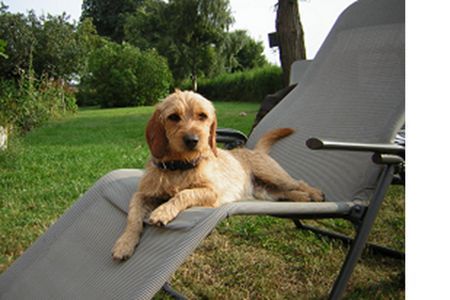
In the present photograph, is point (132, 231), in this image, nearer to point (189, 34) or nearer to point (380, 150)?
point (380, 150)

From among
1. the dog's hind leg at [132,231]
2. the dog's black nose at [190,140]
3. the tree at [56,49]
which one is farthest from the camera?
the tree at [56,49]

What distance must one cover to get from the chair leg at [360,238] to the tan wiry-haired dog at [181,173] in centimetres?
63

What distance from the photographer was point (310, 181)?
10.6 feet

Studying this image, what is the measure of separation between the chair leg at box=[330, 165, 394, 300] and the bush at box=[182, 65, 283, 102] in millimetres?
19959


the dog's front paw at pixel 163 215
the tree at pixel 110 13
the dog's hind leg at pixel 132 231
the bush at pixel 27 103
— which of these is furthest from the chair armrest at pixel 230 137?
the tree at pixel 110 13

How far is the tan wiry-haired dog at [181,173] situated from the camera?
235 cm

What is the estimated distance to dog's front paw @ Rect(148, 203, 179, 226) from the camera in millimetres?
2221

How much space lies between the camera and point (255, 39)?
132 feet

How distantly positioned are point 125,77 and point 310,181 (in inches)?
933

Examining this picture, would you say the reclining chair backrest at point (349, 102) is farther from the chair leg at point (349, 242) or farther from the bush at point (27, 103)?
the bush at point (27, 103)

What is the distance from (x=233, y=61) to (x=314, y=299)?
34.7m

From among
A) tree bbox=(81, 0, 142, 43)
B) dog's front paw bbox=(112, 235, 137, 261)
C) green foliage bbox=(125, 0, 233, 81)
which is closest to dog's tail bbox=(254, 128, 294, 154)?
dog's front paw bbox=(112, 235, 137, 261)

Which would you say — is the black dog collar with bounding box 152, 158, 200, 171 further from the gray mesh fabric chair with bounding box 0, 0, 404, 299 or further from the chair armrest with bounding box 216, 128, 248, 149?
the chair armrest with bounding box 216, 128, 248, 149
